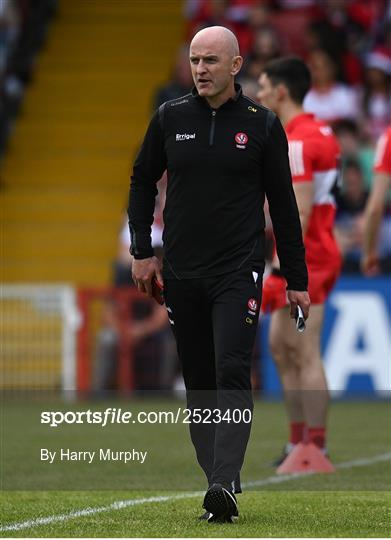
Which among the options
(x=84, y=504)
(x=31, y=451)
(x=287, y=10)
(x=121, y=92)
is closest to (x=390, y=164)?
(x=31, y=451)

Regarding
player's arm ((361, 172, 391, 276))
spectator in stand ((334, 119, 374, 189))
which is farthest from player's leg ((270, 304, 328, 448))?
spectator in stand ((334, 119, 374, 189))

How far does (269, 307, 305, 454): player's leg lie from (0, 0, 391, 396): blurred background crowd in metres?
3.68

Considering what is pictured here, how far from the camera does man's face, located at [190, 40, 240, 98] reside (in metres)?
6.94

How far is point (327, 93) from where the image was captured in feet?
57.5

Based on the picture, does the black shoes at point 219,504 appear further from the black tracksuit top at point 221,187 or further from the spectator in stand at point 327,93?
the spectator in stand at point 327,93

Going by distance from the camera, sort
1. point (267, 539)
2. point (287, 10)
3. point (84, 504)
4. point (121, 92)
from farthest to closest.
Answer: point (121, 92), point (287, 10), point (84, 504), point (267, 539)

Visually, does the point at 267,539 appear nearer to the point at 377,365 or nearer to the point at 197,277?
the point at 197,277

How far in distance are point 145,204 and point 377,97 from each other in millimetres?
10695

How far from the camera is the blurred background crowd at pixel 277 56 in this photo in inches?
610

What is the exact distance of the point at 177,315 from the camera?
7.06m

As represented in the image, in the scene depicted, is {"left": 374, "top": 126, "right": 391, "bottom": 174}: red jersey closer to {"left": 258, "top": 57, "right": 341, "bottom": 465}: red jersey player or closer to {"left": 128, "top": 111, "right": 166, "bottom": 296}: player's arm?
{"left": 258, "top": 57, "right": 341, "bottom": 465}: red jersey player

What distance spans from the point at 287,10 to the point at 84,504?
1327 cm

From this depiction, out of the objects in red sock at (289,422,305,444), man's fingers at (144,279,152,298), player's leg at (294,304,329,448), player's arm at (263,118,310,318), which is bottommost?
red sock at (289,422,305,444)

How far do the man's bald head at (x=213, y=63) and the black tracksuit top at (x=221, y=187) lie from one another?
87mm
